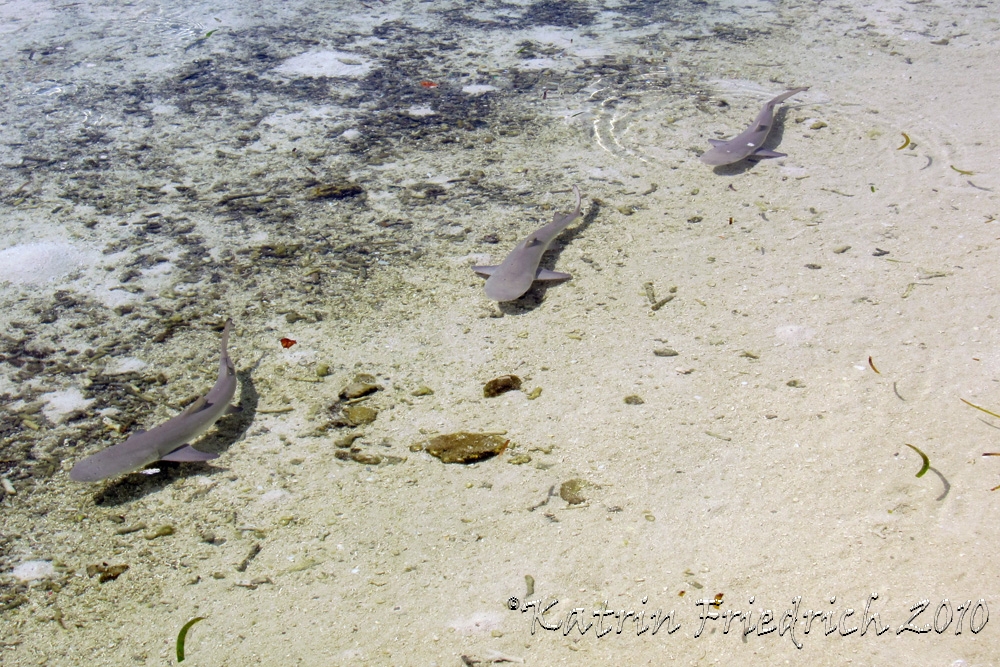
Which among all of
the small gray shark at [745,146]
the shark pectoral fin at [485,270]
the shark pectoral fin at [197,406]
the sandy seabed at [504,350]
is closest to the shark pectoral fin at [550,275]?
the sandy seabed at [504,350]

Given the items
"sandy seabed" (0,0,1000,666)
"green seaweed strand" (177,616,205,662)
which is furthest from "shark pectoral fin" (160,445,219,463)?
"green seaweed strand" (177,616,205,662)

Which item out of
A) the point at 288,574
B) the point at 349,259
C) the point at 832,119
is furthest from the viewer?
the point at 832,119

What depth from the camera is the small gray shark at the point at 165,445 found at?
3088 millimetres

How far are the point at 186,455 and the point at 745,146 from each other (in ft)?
13.3

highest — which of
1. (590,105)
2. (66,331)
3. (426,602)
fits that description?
(590,105)

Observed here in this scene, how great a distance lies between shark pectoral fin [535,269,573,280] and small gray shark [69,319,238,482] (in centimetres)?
171

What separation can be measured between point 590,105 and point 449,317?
2.75m

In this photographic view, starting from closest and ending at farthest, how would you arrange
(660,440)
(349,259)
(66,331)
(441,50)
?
(660,440) < (66,331) < (349,259) < (441,50)

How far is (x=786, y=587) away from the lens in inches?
105

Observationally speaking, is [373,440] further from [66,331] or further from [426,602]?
[66,331]

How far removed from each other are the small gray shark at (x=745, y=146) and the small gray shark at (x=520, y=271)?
1.51m

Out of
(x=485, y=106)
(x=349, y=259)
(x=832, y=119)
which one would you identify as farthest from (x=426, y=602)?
(x=832, y=119)

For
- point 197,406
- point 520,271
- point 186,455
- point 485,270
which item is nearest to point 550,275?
point 520,271

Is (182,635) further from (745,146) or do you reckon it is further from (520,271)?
(745,146)
